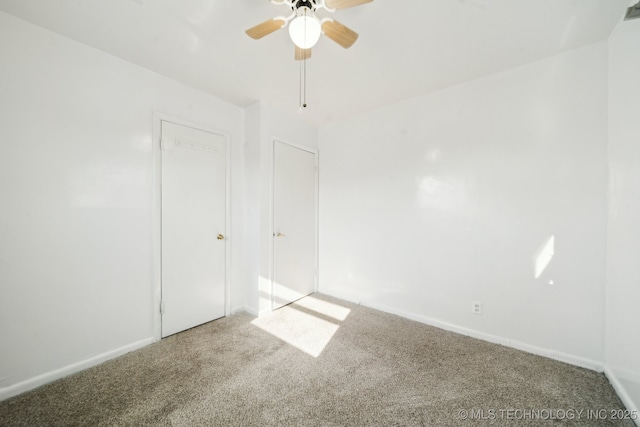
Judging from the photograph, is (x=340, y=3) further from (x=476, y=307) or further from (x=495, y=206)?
(x=476, y=307)

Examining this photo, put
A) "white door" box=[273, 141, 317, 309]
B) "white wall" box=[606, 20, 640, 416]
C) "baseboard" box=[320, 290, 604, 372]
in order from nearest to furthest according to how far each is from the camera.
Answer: "white wall" box=[606, 20, 640, 416], "baseboard" box=[320, 290, 604, 372], "white door" box=[273, 141, 317, 309]

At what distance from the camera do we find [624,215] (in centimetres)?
161

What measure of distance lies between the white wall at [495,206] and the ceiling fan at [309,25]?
1.62 metres

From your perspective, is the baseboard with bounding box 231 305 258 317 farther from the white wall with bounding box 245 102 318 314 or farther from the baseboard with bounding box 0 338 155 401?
the baseboard with bounding box 0 338 155 401

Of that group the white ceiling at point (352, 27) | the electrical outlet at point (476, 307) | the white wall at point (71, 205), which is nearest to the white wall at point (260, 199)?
the white ceiling at point (352, 27)

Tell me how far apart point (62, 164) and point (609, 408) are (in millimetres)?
4112

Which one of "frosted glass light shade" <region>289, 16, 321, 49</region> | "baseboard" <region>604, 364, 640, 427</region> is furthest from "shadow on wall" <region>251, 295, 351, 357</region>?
"frosted glass light shade" <region>289, 16, 321, 49</region>

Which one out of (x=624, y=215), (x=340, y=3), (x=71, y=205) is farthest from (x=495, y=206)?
(x=71, y=205)

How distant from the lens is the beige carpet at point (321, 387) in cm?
145

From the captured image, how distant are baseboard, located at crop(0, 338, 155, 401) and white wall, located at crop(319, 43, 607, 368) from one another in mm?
2445

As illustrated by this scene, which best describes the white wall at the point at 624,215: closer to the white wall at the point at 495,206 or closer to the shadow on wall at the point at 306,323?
the white wall at the point at 495,206

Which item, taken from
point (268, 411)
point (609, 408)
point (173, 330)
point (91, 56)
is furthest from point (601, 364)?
point (91, 56)

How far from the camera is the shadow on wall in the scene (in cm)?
227

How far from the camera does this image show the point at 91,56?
193cm
